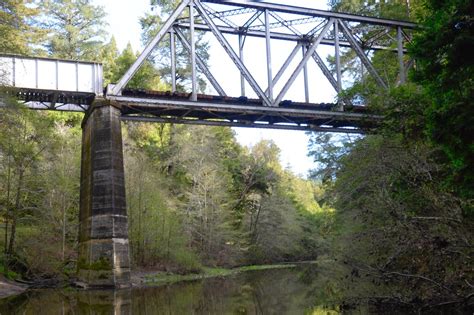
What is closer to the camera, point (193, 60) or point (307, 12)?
point (193, 60)

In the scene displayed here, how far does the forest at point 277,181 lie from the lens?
873cm

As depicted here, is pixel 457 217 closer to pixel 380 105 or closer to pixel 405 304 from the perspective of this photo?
pixel 405 304

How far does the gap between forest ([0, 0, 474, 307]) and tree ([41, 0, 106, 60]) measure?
121 millimetres

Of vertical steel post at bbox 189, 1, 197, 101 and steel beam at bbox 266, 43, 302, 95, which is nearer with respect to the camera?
vertical steel post at bbox 189, 1, 197, 101

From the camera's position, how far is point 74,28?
48906 mm

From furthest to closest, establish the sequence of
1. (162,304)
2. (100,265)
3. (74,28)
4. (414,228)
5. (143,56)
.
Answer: (74,28)
(143,56)
(100,265)
(162,304)
(414,228)

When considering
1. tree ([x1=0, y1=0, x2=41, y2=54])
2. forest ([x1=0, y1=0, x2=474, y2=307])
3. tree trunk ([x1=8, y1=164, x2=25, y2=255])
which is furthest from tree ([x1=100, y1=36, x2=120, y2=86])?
tree trunk ([x1=8, y1=164, x2=25, y2=255])

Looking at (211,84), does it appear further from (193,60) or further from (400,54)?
(400,54)

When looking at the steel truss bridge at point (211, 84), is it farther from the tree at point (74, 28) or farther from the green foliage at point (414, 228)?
the tree at point (74, 28)

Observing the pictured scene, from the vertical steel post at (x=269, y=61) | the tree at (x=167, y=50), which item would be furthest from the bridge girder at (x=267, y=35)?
the tree at (x=167, y=50)

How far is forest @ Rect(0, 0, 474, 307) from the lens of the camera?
873cm

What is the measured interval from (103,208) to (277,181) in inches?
1300

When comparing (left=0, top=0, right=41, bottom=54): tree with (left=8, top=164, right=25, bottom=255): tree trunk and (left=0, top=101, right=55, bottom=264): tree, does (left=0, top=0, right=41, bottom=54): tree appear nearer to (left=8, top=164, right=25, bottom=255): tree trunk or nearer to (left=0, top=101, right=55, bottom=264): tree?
(left=0, top=101, right=55, bottom=264): tree

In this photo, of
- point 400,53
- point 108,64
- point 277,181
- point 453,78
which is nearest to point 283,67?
point 400,53
